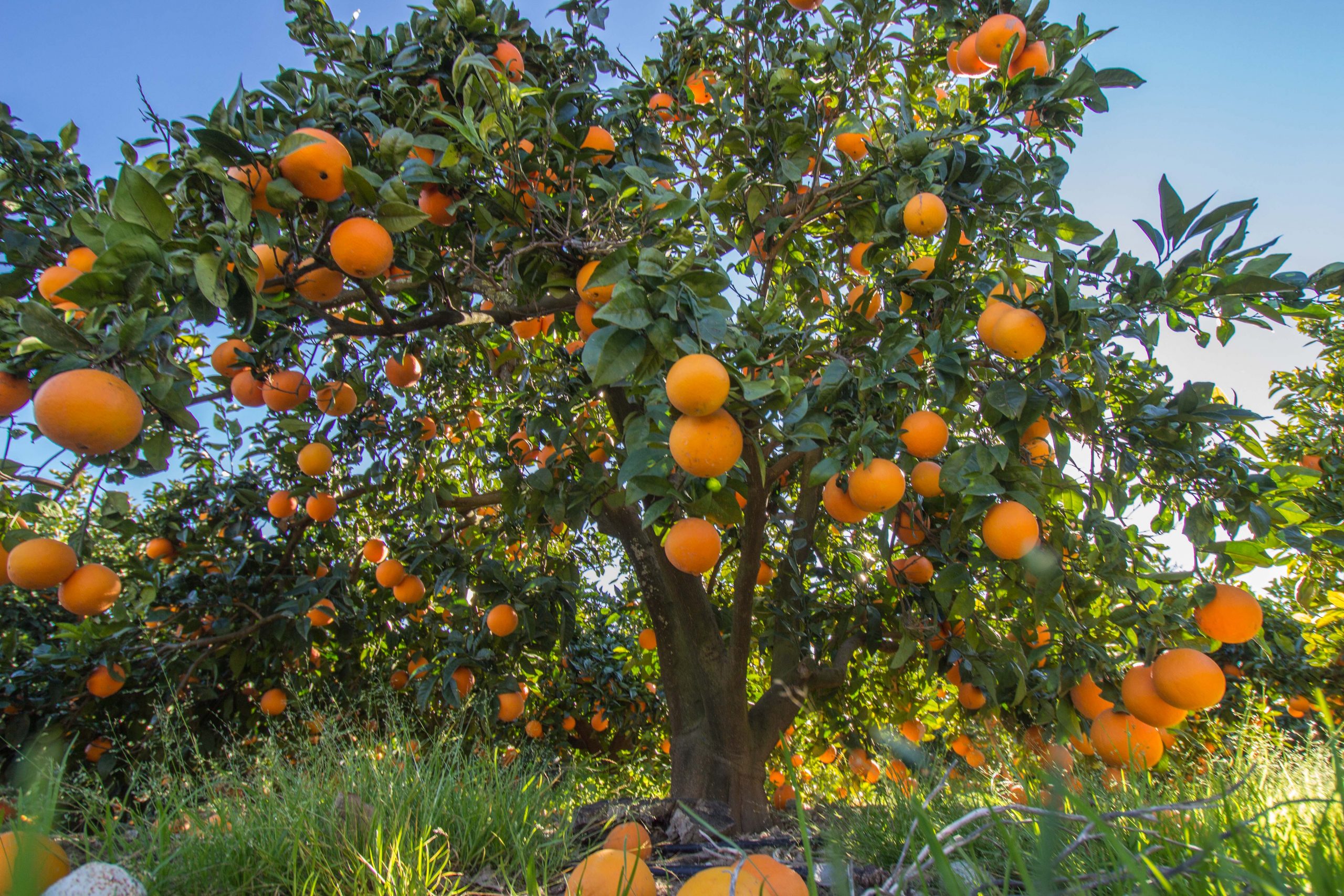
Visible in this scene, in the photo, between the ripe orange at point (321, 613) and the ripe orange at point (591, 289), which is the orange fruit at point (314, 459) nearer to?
the ripe orange at point (321, 613)

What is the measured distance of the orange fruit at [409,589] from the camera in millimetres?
3641

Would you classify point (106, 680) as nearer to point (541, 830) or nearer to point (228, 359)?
point (228, 359)

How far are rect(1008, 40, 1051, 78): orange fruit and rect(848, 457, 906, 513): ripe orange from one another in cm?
158

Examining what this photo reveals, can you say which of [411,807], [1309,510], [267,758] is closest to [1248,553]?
[1309,510]

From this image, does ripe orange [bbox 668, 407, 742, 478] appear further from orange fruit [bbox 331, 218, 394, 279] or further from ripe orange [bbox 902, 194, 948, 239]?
ripe orange [bbox 902, 194, 948, 239]

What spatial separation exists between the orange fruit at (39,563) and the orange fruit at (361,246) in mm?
1419

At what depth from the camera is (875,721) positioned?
4.51 m

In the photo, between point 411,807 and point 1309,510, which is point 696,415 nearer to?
point 411,807

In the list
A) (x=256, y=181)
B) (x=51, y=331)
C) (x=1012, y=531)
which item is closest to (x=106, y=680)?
(x=51, y=331)

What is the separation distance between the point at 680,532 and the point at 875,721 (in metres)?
3.24

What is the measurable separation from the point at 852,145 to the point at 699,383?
2.02 m

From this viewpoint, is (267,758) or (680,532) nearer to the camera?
(680,532)

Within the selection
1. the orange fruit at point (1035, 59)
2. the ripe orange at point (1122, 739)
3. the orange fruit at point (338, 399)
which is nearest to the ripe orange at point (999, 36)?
the orange fruit at point (1035, 59)

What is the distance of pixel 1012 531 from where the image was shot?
1925 mm
